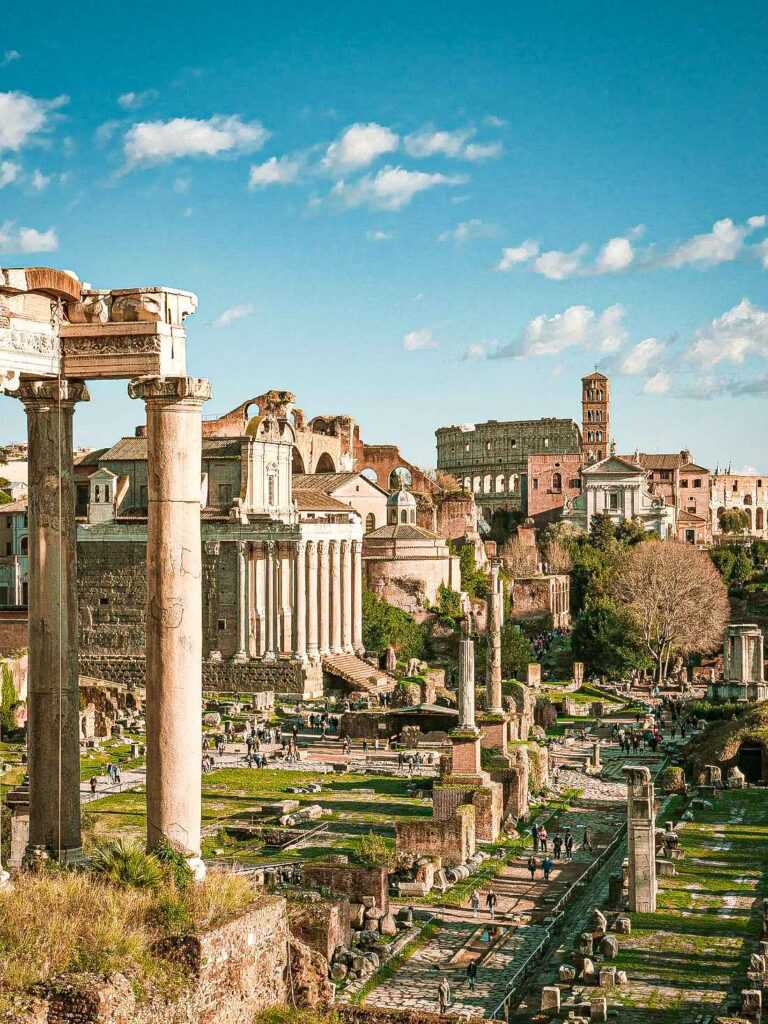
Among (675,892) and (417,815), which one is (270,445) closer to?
(417,815)

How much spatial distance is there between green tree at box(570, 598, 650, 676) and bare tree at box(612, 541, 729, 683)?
532 millimetres

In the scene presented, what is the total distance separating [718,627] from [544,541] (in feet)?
81.9

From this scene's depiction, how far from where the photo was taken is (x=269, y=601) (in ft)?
184

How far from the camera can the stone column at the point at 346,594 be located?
59750mm

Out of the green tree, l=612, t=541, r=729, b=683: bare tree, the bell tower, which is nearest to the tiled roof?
the green tree

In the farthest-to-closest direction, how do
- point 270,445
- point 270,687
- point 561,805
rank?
point 270,445 < point 270,687 < point 561,805

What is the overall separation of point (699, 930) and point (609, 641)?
138 feet

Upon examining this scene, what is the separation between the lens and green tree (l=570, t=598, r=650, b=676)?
63.1 metres

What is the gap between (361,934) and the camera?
72.9 feet

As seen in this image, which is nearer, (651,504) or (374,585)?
(374,585)

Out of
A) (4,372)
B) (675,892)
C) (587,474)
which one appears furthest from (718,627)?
(4,372)

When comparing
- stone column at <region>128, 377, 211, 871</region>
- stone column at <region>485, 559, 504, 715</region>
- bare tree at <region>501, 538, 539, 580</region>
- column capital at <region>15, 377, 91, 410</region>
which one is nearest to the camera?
stone column at <region>128, 377, 211, 871</region>

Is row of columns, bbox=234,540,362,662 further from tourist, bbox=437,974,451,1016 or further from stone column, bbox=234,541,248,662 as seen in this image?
tourist, bbox=437,974,451,1016

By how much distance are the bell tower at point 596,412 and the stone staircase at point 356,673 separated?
61658 mm
